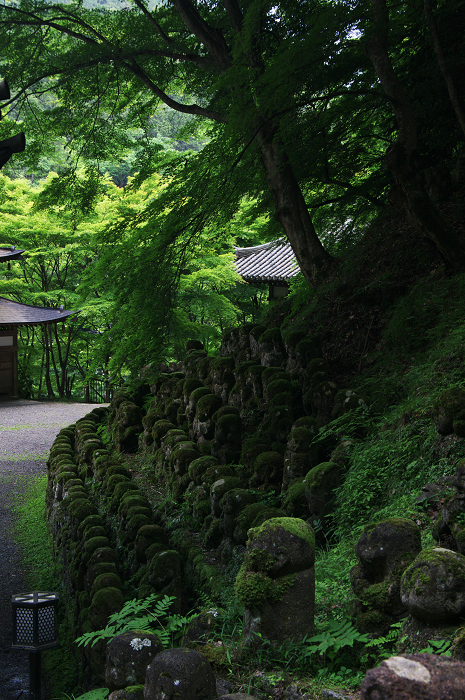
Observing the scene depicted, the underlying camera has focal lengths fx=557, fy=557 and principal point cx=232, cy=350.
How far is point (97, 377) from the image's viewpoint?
824 centimetres

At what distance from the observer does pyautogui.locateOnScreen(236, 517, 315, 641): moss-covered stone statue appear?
2947mm

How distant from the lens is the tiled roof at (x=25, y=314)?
2012 centimetres

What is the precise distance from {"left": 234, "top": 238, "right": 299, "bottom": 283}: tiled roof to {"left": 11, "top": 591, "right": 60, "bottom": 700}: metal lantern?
39.8ft

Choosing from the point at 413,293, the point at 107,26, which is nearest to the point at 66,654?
the point at 413,293

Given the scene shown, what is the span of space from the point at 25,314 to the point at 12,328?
1213 millimetres

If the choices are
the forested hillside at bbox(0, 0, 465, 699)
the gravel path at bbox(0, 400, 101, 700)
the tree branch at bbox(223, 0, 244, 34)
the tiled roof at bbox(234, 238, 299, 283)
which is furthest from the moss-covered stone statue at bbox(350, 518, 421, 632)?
the tiled roof at bbox(234, 238, 299, 283)

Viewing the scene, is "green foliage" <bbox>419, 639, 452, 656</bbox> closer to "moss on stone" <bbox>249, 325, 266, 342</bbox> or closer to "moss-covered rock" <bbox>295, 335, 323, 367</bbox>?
"moss-covered rock" <bbox>295, 335, 323, 367</bbox>

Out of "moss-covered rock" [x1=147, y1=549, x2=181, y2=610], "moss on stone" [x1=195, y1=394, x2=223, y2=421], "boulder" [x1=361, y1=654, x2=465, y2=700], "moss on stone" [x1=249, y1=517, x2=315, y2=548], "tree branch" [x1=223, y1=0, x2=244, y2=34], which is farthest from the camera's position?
"tree branch" [x1=223, y1=0, x2=244, y2=34]

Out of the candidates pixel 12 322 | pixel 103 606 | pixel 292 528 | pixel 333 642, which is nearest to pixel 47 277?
pixel 12 322

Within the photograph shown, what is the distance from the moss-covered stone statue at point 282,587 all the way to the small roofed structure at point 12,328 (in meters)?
18.5

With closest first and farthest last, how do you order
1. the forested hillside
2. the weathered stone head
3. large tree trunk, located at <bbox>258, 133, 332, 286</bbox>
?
the weathered stone head → the forested hillside → large tree trunk, located at <bbox>258, 133, 332, 286</bbox>

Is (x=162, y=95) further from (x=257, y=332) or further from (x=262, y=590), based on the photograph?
(x=262, y=590)

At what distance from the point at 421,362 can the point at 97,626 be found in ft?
13.3

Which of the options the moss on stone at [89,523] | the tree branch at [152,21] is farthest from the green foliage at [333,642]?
the tree branch at [152,21]
